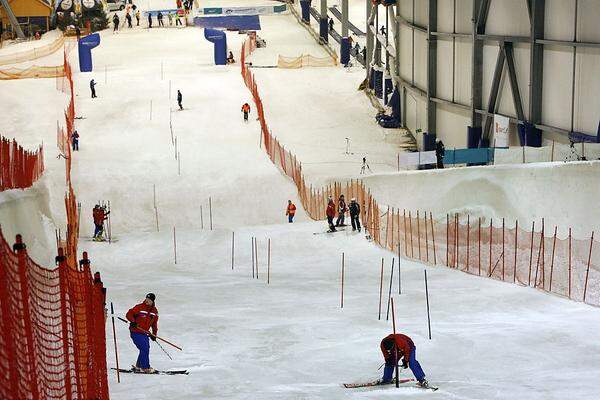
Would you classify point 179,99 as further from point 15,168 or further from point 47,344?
point 47,344

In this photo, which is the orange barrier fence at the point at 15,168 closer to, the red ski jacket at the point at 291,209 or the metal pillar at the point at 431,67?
the red ski jacket at the point at 291,209

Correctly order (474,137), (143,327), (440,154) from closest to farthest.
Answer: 1. (143,327)
2. (440,154)
3. (474,137)

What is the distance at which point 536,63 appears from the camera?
3084cm

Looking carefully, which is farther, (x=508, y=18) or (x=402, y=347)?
(x=508, y=18)

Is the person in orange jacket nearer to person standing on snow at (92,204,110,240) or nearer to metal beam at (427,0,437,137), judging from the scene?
person standing on snow at (92,204,110,240)

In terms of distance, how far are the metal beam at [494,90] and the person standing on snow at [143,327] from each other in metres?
22.1

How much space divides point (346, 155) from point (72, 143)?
1032cm

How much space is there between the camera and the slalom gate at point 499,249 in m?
19.4

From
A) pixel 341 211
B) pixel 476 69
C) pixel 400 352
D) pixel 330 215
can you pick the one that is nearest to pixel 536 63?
pixel 476 69

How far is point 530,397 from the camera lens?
12.4 metres

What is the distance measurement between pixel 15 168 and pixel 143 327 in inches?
617

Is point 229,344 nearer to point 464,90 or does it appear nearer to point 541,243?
point 541,243

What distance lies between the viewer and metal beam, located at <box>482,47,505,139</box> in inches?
1313

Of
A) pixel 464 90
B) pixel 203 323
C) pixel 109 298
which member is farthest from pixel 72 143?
pixel 203 323
